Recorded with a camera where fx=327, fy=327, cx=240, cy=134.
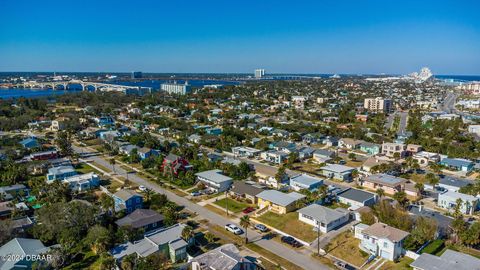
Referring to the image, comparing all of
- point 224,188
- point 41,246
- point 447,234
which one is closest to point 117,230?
point 41,246

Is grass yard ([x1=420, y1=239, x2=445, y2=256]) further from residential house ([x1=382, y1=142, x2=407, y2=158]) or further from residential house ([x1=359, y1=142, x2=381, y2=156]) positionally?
residential house ([x1=359, y1=142, x2=381, y2=156])

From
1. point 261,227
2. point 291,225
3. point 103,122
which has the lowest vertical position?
point 291,225

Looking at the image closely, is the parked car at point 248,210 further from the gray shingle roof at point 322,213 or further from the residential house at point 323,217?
the gray shingle roof at point 322,213

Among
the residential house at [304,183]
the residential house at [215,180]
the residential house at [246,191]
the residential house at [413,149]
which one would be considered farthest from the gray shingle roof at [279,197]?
the residential house at [413,149]

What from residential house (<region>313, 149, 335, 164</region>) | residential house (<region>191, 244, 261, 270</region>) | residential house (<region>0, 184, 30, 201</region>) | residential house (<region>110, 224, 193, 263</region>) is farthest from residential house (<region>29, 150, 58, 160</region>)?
residential house (<region>313, 149, 335, 164</region>)

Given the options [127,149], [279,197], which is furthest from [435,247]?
[127,149]

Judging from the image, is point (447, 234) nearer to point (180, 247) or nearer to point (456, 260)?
point (456, 260)

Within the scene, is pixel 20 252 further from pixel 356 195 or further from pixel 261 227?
pixel 356 195
